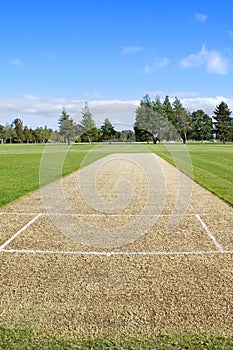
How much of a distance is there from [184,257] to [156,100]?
4000 inches

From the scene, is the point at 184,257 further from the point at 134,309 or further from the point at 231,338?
the point at 231,338

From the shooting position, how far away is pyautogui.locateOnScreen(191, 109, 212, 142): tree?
4564 inches

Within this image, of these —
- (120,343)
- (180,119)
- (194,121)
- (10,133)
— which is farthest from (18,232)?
(10,133)

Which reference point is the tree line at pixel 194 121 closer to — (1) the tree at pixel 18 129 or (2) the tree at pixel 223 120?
(2) the tree at pixel 223 120

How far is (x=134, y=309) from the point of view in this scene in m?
4.02

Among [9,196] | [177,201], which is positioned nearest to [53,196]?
[9,196]

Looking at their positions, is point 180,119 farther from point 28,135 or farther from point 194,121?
point 28,135

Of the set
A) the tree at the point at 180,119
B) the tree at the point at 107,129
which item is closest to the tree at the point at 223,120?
the tree at the point at 180,119

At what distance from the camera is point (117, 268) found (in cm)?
529

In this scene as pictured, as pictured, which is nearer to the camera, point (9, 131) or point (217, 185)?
point (217, 185)

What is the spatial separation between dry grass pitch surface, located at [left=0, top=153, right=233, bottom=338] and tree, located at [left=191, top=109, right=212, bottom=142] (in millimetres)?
109818

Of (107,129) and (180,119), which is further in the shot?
(180,119)

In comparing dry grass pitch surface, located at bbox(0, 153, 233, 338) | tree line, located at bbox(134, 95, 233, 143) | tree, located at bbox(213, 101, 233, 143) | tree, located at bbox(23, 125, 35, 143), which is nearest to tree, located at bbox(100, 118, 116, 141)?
dry grass pitch surface, located at bbox(0, 153, 233, 338)

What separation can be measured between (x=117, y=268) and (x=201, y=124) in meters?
116
